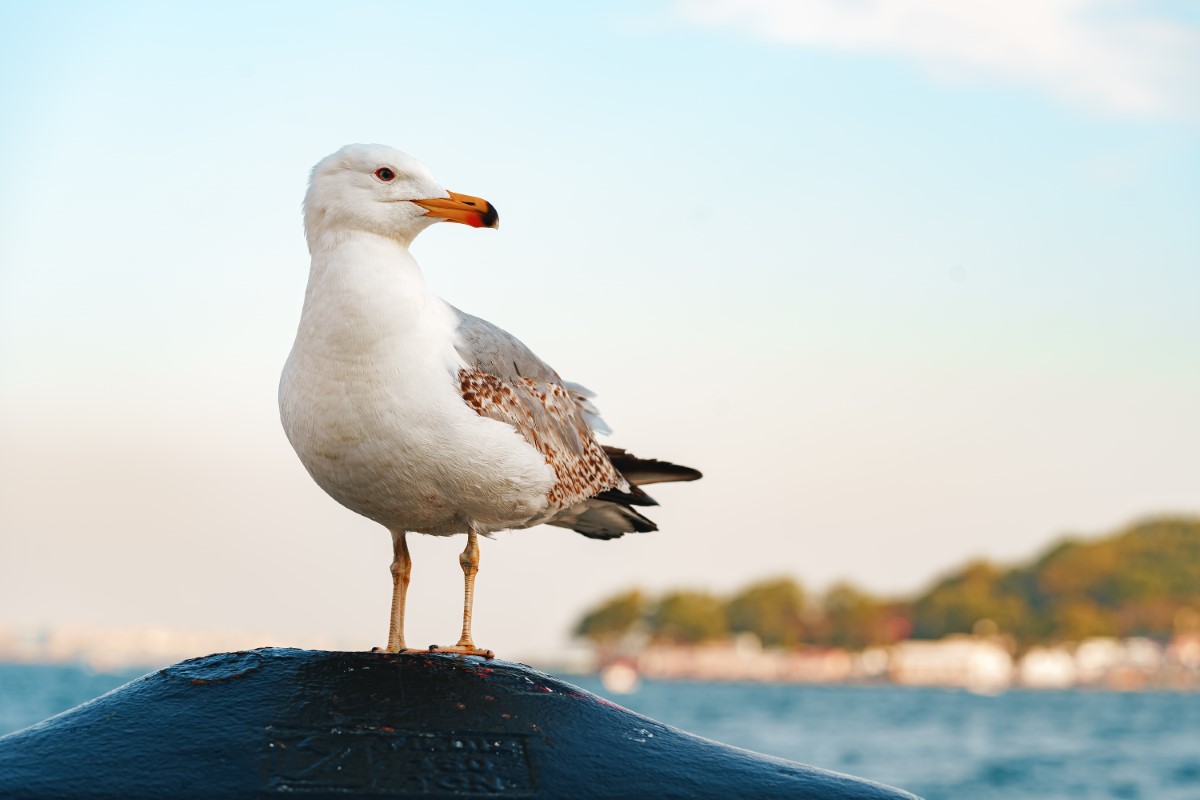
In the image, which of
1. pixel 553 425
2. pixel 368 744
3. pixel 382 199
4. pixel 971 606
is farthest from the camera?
pixel 971 606

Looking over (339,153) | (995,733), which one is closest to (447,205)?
(339,153)

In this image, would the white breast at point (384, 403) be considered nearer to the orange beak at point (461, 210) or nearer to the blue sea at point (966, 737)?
the orange beak at point (461, 210)

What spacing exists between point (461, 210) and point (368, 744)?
243 cm

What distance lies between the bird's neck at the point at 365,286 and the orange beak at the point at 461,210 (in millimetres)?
201

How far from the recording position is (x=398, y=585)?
6051mm

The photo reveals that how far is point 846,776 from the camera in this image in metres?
4.61

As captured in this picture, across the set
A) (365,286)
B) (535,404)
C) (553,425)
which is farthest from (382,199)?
(553,425)

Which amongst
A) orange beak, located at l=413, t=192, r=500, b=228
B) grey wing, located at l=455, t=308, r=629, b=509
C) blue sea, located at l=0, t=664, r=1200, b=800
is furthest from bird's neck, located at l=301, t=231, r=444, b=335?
blue sea, located at l=0, t=664, r=1200, b=800

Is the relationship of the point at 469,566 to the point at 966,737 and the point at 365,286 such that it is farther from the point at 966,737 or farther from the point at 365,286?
the point at 966,737

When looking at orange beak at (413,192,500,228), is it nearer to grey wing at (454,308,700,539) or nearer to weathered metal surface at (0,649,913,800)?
grey wing at (454,308,700,539)

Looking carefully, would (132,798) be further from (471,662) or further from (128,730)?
(471,662)

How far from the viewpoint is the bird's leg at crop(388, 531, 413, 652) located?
5840 mm

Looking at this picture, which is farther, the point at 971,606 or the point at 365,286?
the point at 971,606

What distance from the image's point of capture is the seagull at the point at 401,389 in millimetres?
5363
